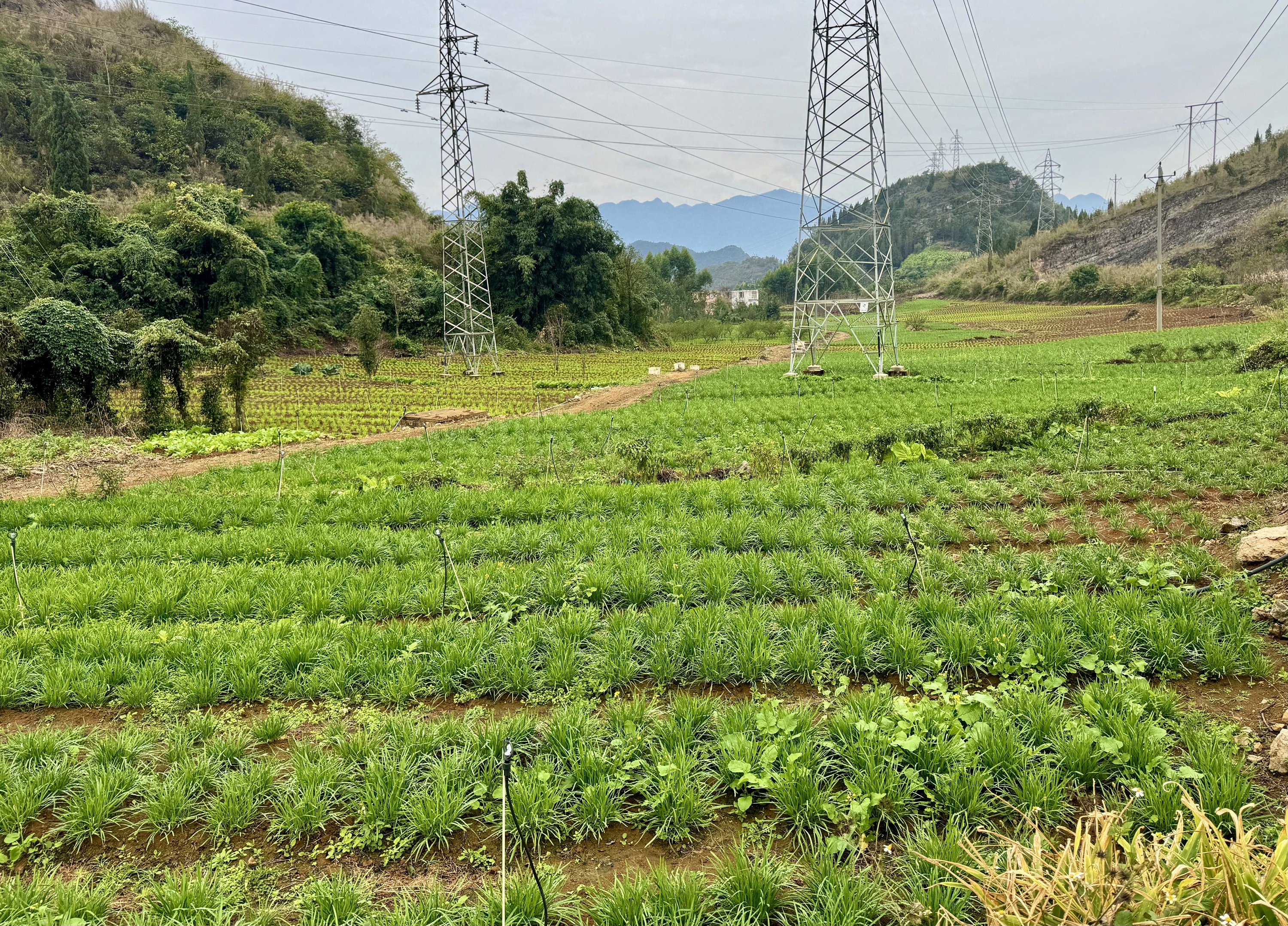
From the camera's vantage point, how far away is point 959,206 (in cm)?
16888

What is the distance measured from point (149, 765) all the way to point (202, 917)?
4.26ft

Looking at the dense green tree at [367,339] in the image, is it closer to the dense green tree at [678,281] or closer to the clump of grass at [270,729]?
the clump of grass at [270,729]

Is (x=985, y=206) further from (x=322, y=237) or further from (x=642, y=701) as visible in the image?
(x=642, y=701)

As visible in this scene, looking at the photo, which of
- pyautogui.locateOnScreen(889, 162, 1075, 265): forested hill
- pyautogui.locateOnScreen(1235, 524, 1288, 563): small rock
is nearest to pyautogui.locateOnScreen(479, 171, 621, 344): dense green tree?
pyautogui.locateOnScreen(1235, 524, 1288, 563): small rock

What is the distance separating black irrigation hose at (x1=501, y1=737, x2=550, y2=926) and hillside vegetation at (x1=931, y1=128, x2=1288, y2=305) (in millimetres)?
58082

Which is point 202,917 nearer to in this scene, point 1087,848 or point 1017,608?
point 1087,848

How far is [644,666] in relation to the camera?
14.2 feet

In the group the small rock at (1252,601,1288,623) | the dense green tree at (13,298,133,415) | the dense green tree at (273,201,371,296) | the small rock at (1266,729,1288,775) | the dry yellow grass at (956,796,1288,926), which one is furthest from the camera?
the dense green tree at (273,201,371,296)

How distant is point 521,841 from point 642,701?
1.15 m

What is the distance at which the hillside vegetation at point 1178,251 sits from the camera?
5753 centimetres

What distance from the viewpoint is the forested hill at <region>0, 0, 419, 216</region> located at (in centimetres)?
5078

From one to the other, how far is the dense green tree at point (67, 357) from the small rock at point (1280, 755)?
20.8m

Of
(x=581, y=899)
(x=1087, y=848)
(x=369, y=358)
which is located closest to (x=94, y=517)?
(x=581, y=899)

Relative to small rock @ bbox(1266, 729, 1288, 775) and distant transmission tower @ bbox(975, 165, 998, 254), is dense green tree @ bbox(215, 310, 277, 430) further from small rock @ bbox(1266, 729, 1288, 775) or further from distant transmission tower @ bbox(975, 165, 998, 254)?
distant transmission tower @ bbox(975, 165, 998, 254)
